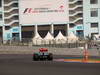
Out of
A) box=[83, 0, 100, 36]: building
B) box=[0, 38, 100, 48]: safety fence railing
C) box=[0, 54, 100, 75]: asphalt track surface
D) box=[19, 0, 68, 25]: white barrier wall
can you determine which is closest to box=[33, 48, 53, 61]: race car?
box=[0, 54, 100, 75]: asphalt track surface

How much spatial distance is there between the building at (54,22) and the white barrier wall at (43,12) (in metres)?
0.37

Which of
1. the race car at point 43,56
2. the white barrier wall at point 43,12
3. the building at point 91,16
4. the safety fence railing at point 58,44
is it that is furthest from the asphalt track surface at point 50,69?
the building at point 91,16

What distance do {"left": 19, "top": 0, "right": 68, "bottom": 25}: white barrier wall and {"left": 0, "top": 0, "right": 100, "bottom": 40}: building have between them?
1.20 ft

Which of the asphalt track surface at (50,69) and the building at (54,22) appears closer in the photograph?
the asphalt track surface at (50,69)

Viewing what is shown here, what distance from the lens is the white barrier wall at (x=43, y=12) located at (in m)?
124

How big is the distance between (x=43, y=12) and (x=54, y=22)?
5.25 metres

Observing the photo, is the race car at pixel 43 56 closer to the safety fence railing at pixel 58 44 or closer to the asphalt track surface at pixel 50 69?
the asphalt track surface at pixel 50 69

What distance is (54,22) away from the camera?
12450 cm

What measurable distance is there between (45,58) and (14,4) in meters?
93.5

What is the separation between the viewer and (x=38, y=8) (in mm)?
124000

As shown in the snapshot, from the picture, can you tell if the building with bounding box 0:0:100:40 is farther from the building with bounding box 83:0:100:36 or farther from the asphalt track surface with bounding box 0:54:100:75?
the asphalt track surface with bounding box 0:54:100:75

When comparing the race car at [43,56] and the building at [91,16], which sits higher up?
the building at [91,16]

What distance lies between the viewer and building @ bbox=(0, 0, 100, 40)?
12506 cm

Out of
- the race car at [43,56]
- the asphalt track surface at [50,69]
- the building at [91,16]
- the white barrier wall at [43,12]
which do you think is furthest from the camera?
the building at [91,16]
